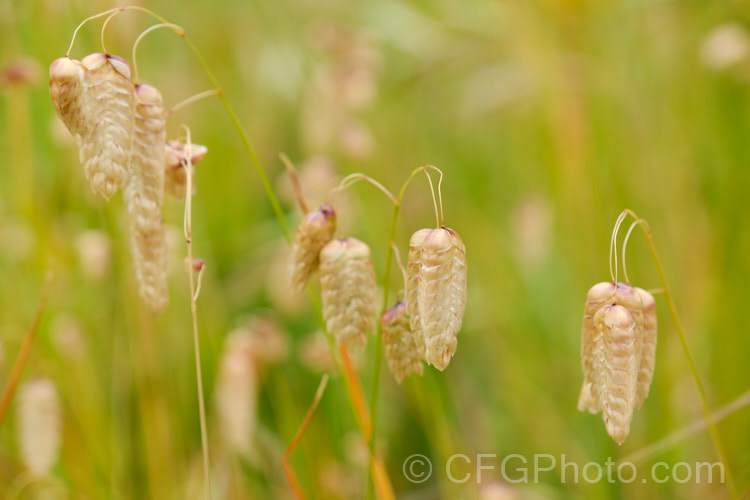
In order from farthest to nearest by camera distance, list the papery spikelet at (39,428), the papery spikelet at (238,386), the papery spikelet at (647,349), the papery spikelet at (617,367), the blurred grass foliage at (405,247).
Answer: the blurred grass foliage at (405,247)
the papery spikelet at (238,386)
the papery spikelet at (39,428)
the papery spikelet at (647,349)
the papery spikelet at (617,367)

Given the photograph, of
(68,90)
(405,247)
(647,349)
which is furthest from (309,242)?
(405,247)

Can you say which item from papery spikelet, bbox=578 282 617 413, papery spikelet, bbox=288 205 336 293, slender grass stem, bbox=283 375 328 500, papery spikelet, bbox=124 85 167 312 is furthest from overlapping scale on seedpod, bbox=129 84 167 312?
papery spikelet, bbox=578 282 617 413

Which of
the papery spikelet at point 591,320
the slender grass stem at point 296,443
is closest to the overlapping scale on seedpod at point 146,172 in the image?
the slender grass stem at point 296,443

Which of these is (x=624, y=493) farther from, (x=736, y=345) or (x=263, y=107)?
(x=263, y=107)

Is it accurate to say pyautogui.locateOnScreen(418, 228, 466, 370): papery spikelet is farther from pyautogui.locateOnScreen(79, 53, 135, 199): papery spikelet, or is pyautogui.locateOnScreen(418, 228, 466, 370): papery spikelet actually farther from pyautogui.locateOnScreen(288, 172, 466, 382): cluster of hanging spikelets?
pyautogui.locateOnScreen(79, 53, 135, 199): papery spikelet

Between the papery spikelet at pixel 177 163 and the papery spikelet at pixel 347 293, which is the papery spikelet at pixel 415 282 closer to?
the papery spikelet at pixel 347 293

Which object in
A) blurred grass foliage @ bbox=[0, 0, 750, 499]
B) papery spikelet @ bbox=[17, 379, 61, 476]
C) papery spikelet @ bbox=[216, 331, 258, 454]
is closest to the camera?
papery spikelet @ bbox=[17, 379, 61, 476]

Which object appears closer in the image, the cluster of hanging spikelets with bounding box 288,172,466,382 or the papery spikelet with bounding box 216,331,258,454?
the cluster of hanging spikelets with bounding box 288,172,466,382
